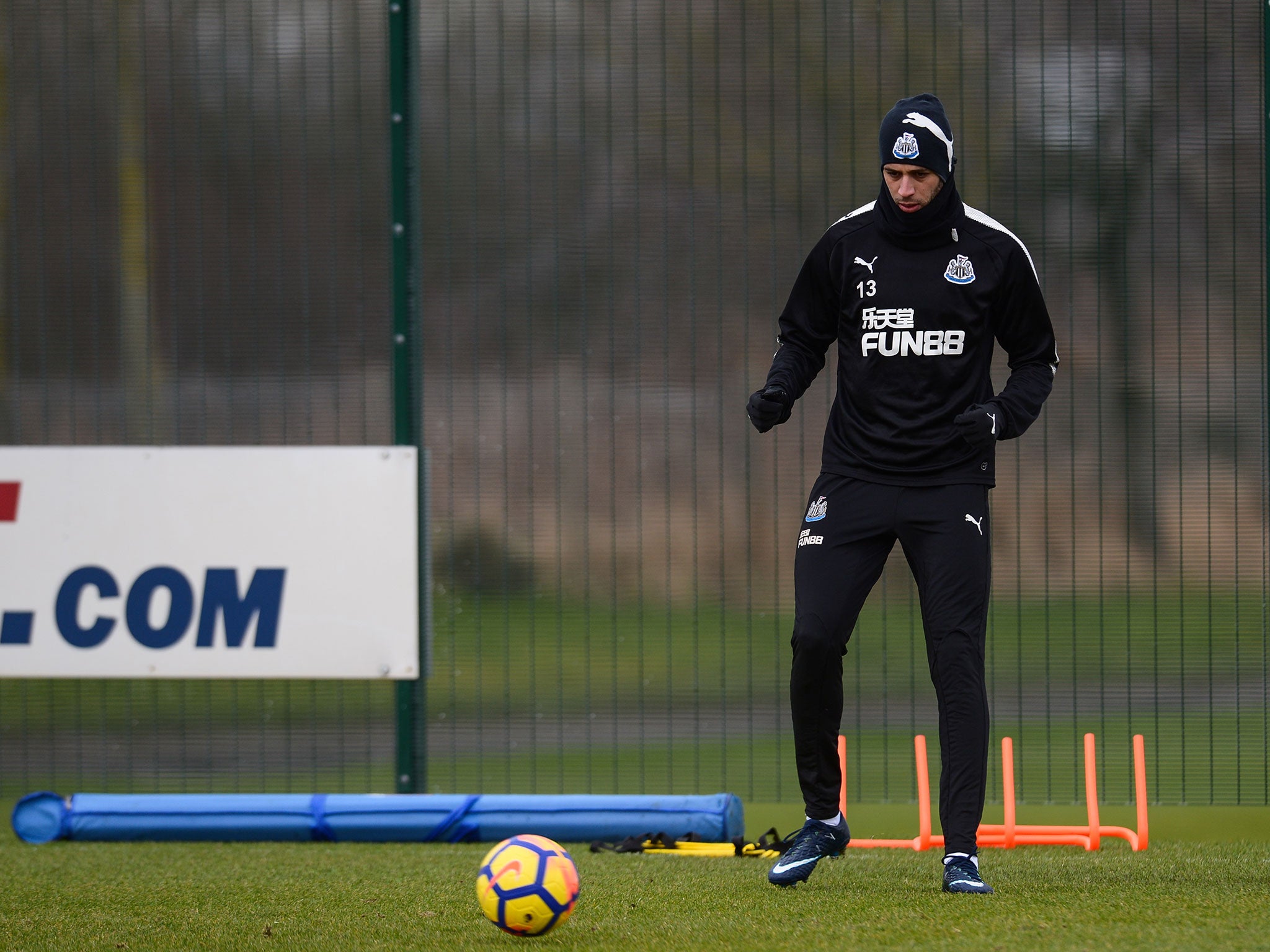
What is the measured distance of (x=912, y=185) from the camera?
166 inches

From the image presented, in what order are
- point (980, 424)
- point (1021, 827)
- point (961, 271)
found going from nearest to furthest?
point (980, 424) → point (961, 271) → point (1021, 827)

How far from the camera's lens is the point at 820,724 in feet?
14.4

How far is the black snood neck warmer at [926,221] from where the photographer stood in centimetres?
427

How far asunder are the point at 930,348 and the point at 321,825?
2888mm

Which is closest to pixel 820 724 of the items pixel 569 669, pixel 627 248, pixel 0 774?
pixel 569 669

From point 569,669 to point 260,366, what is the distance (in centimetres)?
168

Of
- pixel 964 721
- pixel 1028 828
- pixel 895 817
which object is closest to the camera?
pixel 964 721

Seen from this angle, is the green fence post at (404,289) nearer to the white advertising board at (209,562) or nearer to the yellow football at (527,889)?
the white advertising board at (209,562)

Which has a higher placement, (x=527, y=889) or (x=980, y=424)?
(x=980, y=424)

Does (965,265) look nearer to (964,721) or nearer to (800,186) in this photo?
(964,721)

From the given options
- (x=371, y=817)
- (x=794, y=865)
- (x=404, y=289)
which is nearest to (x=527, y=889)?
(x=794, y=865)

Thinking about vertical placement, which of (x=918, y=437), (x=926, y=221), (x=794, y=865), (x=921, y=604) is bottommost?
(x=794, y=865)

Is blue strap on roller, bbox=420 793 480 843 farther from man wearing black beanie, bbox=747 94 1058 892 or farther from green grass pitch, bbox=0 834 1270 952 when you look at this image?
man wearing black beanie, bbox=747 94 1058 892

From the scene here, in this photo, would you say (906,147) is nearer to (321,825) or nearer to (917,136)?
(917,136)
